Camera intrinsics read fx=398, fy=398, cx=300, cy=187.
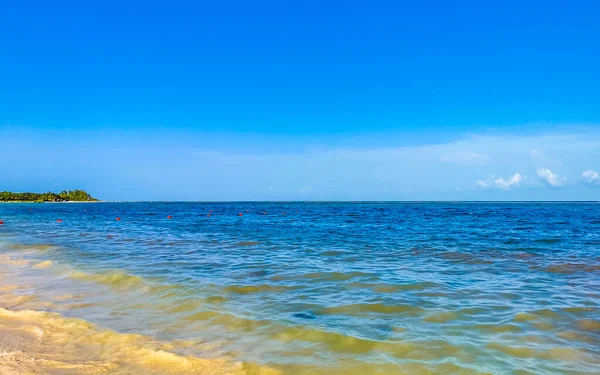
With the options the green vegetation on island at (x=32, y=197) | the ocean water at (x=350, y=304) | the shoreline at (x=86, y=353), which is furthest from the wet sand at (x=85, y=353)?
the green vegetation on island at (x=32, y=197)

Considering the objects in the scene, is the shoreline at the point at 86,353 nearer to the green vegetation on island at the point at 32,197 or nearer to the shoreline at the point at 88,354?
the shoreline at the point at 88,354

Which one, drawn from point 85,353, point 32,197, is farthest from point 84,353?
point 32,197

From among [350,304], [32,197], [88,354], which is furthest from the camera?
[32,197]

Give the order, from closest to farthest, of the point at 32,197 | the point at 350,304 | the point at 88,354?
the point at 88,354 < the point at 350,304 < the point at 32,197

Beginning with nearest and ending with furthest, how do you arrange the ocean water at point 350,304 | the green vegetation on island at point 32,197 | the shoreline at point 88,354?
1. the shoreline at point 88,354
2. the ocean water at point 350,304
3. the green vegetation on island at point 32,197

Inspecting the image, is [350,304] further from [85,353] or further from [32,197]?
[32,197]

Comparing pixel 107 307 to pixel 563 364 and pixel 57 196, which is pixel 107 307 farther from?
pixel 57 196

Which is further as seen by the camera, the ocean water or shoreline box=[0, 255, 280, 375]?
the ocean water

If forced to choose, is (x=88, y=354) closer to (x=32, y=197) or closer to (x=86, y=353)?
(x=86, y=353)

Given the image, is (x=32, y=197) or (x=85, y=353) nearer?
(x=85, y=353)

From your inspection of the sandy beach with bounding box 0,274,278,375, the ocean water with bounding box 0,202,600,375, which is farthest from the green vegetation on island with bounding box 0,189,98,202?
the sandy beach with bounding box 0,274,278,375

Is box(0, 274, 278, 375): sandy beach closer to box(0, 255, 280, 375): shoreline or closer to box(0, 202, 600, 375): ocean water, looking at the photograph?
box(0, 255, 280, 375): shoreline

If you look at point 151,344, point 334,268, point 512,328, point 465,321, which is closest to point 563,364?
point 512,328

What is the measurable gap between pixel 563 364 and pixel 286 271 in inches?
330
